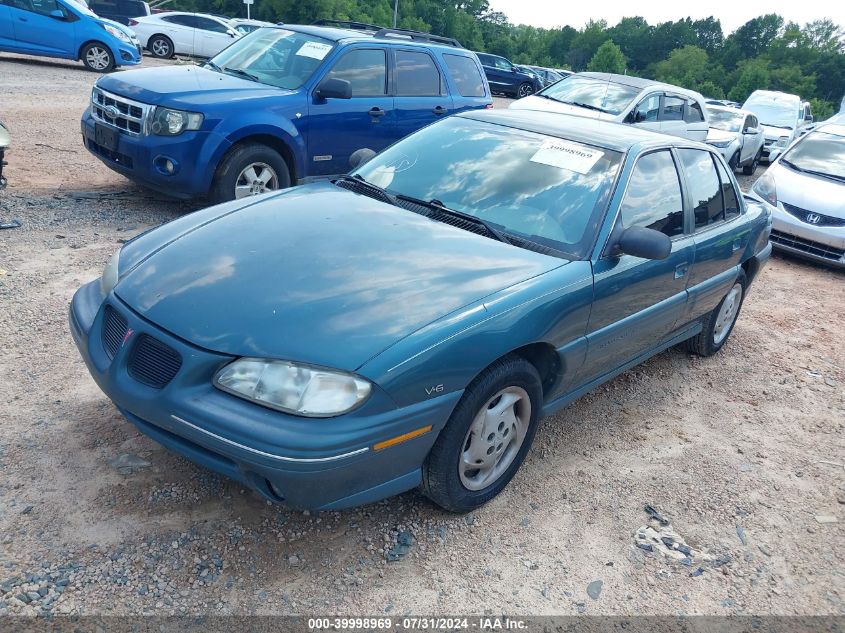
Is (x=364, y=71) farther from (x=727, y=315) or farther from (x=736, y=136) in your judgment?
(x=736, y=136)

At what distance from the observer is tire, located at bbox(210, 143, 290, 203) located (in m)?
6.11

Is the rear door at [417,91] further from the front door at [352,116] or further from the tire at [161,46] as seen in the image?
the tire at [161,46]

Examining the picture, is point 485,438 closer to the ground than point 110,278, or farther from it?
closer to the ground

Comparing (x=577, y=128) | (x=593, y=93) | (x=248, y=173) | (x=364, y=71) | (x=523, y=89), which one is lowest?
(x=523, y=89)

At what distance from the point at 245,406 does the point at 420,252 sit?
3.51 feet

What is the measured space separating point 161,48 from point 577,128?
74.0ft

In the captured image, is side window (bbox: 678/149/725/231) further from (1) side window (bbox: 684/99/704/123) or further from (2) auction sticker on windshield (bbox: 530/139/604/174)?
(1) side window (bbox: 684/99/704/123)

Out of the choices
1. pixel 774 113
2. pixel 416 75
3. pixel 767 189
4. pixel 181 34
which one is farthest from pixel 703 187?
pixel 181 34

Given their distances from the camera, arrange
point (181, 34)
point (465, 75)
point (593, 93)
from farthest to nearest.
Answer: point (181, 34), point (593, 93), point (465, 75)

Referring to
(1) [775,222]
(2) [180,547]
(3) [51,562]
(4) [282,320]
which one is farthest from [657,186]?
(1) [775,222]

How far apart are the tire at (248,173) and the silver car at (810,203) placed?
218 inches

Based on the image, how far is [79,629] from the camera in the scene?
2240mm

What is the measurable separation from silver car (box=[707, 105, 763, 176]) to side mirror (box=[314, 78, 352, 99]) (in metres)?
8.58

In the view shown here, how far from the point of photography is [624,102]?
33.8 ft
